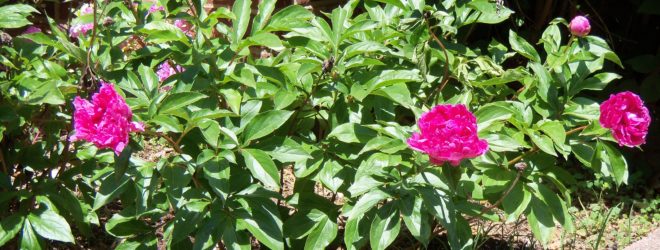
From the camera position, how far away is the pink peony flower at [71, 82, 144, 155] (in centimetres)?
174

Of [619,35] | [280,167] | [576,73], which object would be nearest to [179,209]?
[280,167]

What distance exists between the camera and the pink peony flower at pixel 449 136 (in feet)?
5.82

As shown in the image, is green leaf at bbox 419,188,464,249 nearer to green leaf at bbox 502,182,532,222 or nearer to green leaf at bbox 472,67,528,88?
green leaf at bbox 502,182,532,222

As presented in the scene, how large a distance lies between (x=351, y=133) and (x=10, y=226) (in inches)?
40.7

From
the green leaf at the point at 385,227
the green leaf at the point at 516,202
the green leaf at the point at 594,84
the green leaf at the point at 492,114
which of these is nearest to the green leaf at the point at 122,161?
the green leaf at the point at 385,227

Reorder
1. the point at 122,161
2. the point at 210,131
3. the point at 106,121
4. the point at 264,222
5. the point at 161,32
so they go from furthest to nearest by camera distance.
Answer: the point at 161,32 → the point at 264,222 → the point at 210,131 → the point at 122,161 → the point at 106,121

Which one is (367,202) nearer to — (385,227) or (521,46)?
(385,227)

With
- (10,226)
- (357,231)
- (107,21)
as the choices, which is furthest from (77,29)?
(357,231)

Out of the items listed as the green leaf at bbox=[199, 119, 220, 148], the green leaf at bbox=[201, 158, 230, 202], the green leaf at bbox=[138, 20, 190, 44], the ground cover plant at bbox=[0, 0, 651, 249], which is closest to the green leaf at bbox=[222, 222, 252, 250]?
the ground cover plant at bbox=[0, 0, 651, 249]

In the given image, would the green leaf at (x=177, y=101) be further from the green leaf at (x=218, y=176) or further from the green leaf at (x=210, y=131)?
the green leaf at (x=218, y=176)

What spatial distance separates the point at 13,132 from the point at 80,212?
14.4 inches

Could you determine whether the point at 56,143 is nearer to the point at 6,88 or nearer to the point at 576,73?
the point at 6,88

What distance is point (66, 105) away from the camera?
8.14 feet

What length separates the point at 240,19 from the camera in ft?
7.69
